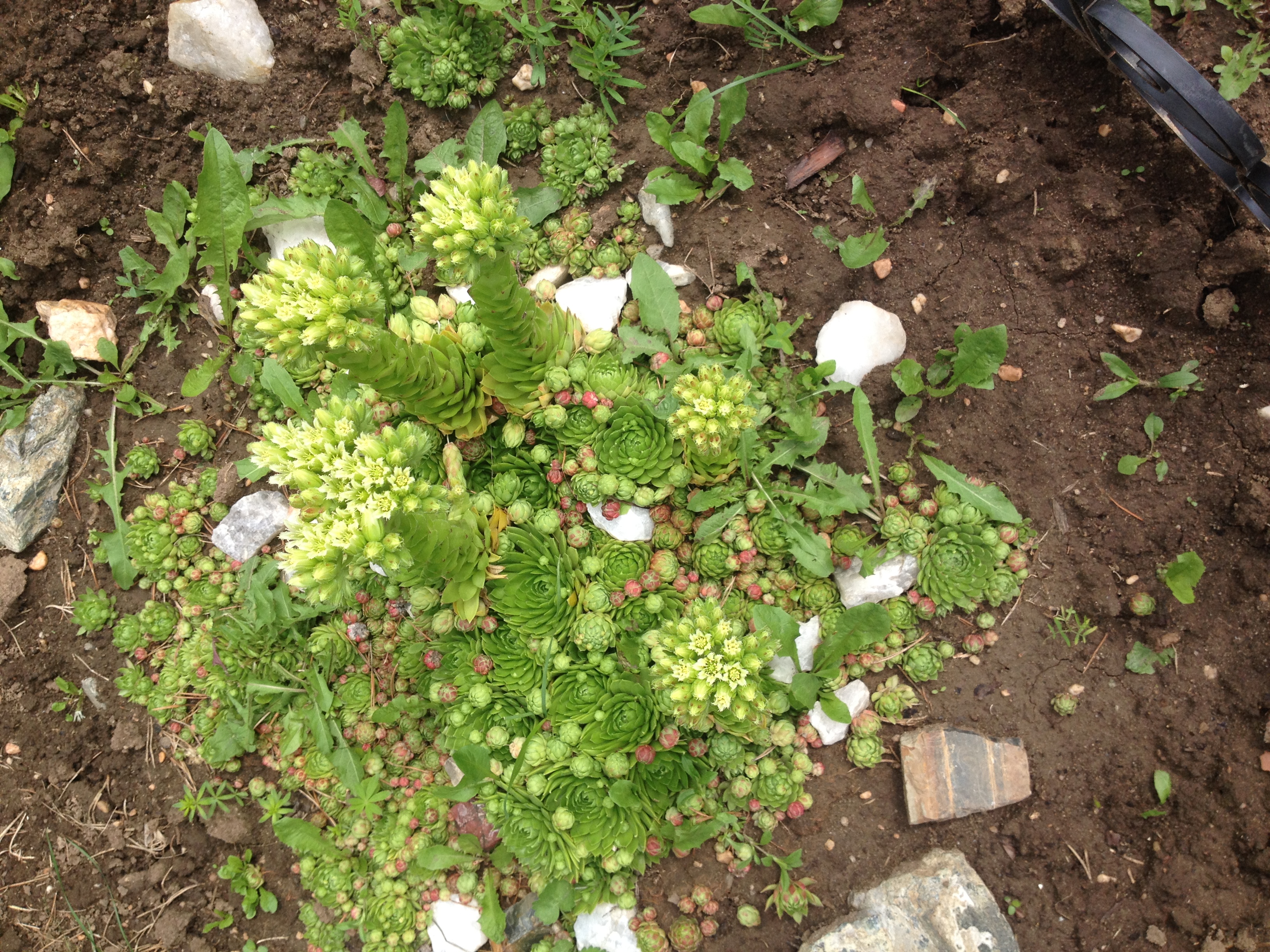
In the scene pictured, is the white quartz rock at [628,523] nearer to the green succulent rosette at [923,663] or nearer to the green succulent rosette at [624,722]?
the green succulent rosette at [624,722]

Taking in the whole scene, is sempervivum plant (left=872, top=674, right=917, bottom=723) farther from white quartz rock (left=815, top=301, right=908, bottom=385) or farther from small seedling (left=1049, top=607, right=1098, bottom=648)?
white quartz rock (left=815, top=301, right=908, bottom=385)

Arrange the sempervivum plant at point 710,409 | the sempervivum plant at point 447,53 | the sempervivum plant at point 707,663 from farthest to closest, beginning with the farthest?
1. the sempervivum plant at point 447,53
2. the sempervivum plant at point 710,409
3. the sempervivum plant at point 707,663

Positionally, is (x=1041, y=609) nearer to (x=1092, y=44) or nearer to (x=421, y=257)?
(x=1092, y=44)

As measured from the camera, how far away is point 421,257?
4355 mm

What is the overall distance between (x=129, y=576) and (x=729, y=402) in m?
4.11

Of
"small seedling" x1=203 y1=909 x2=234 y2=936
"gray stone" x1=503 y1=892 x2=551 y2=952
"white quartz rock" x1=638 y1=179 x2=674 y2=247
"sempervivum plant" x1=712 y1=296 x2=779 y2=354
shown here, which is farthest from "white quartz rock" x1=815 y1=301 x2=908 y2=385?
"small seedling" x1=203 y1=909 x2=234 y2=936

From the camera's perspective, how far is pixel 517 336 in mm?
3482

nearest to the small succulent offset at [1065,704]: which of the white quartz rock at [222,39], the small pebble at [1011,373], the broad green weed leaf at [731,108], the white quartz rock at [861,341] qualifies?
the small pebble at [1011,373]

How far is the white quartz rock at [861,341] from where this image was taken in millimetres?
4004

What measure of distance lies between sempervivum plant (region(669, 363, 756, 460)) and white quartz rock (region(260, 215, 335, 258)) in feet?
9.30

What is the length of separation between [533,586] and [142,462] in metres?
2.94

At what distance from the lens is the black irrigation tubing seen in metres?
3.14

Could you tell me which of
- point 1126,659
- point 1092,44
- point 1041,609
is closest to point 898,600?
point 1041,609

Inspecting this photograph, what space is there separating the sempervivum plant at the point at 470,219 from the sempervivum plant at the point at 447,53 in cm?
166
